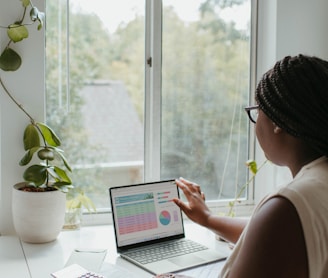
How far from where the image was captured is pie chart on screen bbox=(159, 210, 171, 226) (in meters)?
2.00

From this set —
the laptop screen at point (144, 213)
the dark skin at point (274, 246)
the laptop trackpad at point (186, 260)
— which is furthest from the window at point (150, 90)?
the dark skin at point (274, 246)

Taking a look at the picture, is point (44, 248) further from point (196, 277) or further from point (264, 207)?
point (264, 207)

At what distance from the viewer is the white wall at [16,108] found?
209 centimetres

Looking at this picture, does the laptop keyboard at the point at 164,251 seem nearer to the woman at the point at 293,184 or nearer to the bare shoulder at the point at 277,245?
the woman at the point at 293,184

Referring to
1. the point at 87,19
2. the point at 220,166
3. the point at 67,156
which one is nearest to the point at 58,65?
the point at 87,19

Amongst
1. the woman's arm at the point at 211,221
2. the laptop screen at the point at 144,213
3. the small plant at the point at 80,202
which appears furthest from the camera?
the small plant at the point at 80,202

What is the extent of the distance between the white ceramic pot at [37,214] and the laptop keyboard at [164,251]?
344mm

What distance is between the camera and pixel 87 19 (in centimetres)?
226

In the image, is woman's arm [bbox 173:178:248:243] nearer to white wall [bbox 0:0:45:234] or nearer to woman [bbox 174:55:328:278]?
woman [bbox 174:55:328:278]

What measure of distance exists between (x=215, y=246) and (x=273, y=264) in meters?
1.01

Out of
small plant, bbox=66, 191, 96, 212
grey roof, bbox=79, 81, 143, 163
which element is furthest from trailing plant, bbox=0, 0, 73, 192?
grey roof, bbox=79, 81, 143, 163

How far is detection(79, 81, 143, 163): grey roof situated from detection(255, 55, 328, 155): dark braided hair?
1230mm

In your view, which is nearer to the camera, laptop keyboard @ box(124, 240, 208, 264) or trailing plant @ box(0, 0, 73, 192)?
laptop keyboard @ box(124, 240, 208, 264)

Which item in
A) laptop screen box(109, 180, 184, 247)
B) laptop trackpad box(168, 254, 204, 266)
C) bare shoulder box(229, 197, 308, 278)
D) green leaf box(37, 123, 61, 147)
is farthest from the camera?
green leaf box(37, 123, 61, 147)
